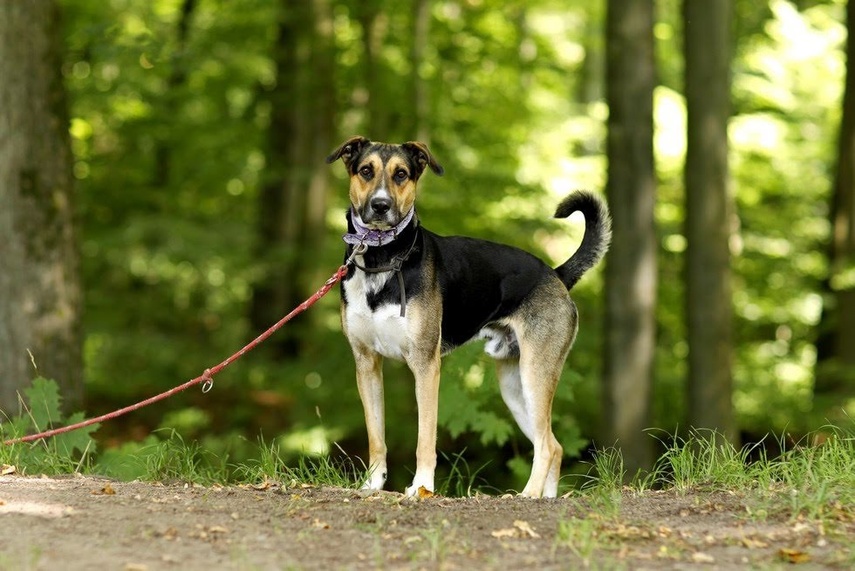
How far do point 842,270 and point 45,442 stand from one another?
1168 cm

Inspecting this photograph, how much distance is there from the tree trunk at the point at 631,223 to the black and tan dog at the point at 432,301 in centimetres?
506

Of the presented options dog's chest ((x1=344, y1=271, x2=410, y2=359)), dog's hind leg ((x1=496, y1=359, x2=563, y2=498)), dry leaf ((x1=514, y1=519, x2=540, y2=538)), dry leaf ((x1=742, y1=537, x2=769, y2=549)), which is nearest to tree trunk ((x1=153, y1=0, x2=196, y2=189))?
dog's chest ((x1=344, y1=271, x2=410, y2=359))

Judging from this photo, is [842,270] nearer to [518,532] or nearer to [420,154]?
[420,154]

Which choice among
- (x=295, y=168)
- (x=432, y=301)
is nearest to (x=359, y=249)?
(x=432, y=301)

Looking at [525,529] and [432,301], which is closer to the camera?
[525,529]

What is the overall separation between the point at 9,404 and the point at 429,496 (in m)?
4.13

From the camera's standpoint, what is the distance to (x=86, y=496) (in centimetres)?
580

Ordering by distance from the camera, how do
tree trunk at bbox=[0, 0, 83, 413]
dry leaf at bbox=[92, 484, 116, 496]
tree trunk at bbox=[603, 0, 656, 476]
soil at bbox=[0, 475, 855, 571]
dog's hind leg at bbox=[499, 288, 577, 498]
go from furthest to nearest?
tree trunk at bbox=[603, 0, 656, 476], tree trunk at bbox=[0, 0, 83, 413], dog's hind leg at bbox=[499, 288, 577, 498], dry leaf at bbox=[92, 484, 116, 496], soil at bbox=[0, 475, 855, 571]

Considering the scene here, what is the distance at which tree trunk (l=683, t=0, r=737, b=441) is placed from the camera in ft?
41.1

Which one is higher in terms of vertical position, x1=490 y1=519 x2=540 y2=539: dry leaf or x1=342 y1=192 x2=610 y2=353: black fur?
x1=342 y1=192 x2=610 y2=353: black fur

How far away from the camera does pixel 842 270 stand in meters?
15.6

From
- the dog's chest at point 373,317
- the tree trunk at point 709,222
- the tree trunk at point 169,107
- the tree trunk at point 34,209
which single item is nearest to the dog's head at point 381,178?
the dog's chest at point 373,317

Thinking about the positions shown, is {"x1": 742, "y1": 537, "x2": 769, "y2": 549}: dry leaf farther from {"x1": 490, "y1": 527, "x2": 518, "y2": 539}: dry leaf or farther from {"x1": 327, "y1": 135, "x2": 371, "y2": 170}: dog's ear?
{"x1": 327, "y1": 135, "x2": 371, "y2": 170}: dog's ear

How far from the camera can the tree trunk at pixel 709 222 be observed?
12.5 metres
